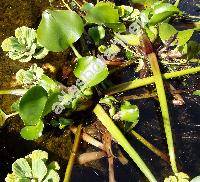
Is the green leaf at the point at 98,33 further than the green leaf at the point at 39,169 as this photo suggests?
Yes

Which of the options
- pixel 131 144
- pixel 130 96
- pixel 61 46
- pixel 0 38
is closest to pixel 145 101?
pixel 130 96

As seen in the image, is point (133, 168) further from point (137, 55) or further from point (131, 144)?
point (137, 55)

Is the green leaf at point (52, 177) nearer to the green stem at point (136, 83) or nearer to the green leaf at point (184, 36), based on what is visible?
the green stem at point (136, 83)

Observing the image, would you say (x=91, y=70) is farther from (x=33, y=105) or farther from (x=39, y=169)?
(x=39, y=169)

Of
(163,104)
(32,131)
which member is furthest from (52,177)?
(163,104)

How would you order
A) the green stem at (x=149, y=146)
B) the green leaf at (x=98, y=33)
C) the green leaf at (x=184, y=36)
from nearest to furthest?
the green stem at (x=149, y=146) → the green leaf at (x=184, y=36) → the green leaf at (x=98, y=33)

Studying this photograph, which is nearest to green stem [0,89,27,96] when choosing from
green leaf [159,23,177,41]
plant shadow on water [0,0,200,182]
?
plant shadow on water [0,0,200,182]

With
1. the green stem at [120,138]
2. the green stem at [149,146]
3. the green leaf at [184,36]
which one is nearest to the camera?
the green stem at [120,138]

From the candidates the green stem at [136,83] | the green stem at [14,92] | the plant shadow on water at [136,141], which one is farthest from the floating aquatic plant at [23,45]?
the green stem at [136,83]
